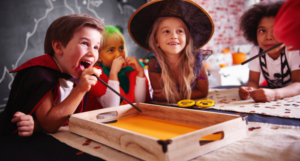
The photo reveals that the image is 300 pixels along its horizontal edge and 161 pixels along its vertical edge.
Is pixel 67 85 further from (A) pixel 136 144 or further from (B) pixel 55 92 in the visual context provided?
(A) pixel 136 144

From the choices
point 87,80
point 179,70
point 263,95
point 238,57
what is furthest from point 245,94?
point 238,57

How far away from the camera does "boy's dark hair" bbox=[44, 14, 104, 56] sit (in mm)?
801

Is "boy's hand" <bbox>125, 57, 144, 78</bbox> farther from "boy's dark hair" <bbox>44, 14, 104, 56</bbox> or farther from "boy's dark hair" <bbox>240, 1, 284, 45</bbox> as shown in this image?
"boy's dark hair" <bbox>240, 1, 284, 45</bbox>

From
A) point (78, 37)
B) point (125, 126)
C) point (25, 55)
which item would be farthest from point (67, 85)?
point (25, 55)

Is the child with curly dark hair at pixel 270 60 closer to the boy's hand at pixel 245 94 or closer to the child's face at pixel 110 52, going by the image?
the boy's hand at pixel 245 94

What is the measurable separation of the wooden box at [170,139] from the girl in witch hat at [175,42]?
0.48 m

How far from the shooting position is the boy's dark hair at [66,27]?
2.63ft

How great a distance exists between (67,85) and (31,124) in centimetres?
24

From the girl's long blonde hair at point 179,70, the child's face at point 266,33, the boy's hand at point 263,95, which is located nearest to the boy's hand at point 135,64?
the girl's long blonde hair at point 179,70

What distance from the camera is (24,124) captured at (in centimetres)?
65

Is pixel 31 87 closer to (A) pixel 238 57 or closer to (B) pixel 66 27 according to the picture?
(B) pixel 66 27

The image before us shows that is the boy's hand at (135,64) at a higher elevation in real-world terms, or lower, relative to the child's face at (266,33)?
lower

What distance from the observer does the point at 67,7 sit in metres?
2.48

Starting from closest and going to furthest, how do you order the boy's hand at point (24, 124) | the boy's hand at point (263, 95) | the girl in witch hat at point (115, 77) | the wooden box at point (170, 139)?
the wooden box at point (170, 139) → the boy's hand at point (24, 124) → the boy's hand at point (263, 95) → the girl in witch hat at point (115, 77)
